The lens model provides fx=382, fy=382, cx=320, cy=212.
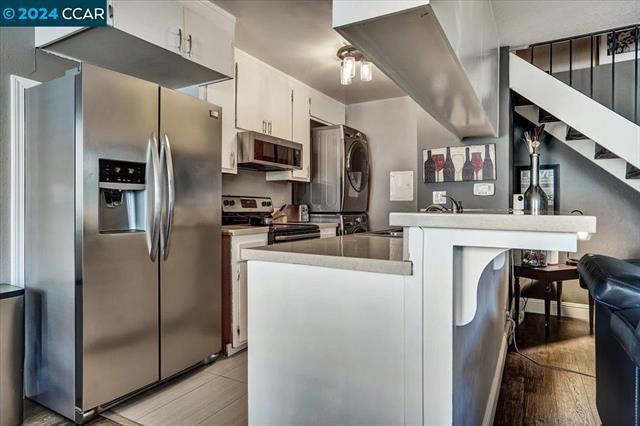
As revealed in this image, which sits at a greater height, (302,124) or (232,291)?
(302,124)

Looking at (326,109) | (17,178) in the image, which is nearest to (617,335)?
(17,178)

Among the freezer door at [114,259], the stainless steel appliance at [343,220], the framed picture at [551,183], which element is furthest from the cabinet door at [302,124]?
the framed picture at [551,183]

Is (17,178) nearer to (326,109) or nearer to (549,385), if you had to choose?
(326,109)

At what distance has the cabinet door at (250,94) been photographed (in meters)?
3.18

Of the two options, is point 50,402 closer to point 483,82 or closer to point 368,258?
point 368,258

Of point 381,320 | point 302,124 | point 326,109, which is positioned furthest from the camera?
point 326,109

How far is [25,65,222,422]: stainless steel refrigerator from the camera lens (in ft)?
5.97

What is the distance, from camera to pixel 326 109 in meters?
4.52

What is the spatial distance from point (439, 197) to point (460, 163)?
1.18 feet

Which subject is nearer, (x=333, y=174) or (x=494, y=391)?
(x=494, y=391)

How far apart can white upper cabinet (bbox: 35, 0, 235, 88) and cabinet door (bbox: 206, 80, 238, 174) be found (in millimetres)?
217

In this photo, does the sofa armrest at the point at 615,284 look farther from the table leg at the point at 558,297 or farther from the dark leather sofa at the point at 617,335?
the table leg at the point at 558,297

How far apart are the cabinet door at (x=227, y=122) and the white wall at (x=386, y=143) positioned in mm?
2166

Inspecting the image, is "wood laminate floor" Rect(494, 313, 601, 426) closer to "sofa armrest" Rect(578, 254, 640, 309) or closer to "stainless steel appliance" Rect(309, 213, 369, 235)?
"sofa armrest" Rect(578, 254, 640, 309)
